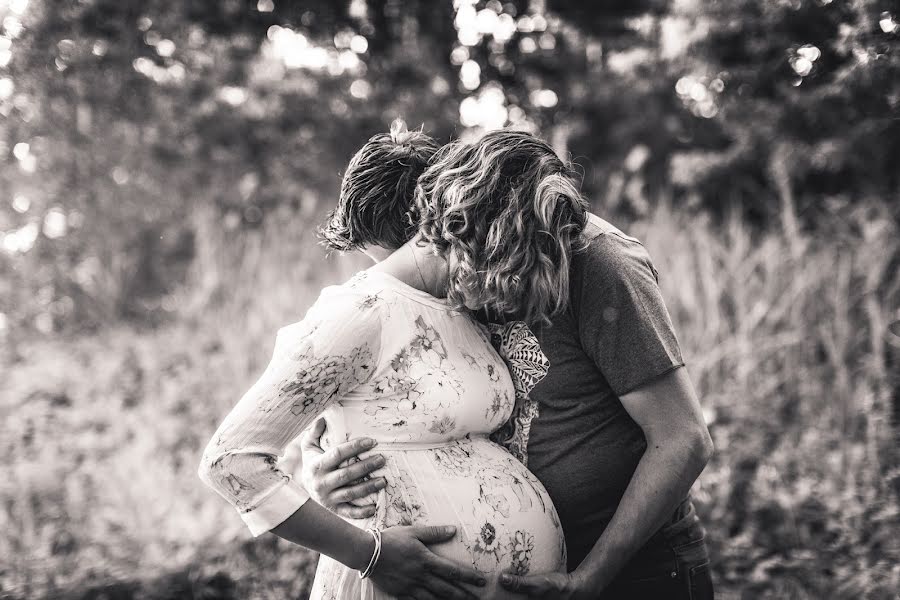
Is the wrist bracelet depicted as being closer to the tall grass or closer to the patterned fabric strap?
the patterned fabric strap

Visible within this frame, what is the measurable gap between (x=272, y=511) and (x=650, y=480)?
2.44 ft

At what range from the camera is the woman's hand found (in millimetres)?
1356

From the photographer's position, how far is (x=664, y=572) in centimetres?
157

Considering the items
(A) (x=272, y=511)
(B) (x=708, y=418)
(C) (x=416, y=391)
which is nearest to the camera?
(A) (x=272, y=511)

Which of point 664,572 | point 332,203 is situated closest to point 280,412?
point 664,572

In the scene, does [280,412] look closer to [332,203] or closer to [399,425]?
[399,425]

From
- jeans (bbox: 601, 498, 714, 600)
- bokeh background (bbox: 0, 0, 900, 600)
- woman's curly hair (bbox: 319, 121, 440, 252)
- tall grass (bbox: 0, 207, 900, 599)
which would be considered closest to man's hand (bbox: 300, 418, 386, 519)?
woman's curly hair (bbox: 319, 121, 440, 252)

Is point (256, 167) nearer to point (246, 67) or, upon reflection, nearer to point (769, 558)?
point (246, 67)

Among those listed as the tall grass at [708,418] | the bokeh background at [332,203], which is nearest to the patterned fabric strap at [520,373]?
the bokeh background at [332,203]

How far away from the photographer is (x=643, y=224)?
18.1 feet

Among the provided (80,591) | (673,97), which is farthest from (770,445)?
(673,97)

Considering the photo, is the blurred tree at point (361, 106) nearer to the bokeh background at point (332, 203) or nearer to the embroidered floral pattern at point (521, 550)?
the bokeh background at point (332, 203)

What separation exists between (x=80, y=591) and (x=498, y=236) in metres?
A: 2.45

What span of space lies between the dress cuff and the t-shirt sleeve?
665mm
